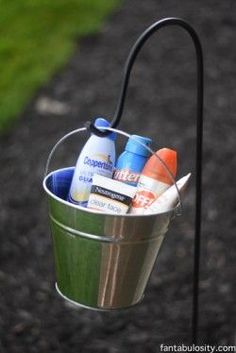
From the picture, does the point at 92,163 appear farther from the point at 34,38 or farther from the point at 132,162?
the point at 34,38

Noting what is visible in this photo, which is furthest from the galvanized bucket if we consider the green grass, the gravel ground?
the green grass

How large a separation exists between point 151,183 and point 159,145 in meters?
2.86

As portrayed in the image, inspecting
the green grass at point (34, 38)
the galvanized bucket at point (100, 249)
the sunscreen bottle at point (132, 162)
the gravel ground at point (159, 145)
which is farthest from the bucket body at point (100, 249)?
the green grass at point (34, 38)

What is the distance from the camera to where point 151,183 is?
1610mm

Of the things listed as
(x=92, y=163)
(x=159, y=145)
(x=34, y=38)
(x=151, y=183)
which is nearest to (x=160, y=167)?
(x=151, y=183)

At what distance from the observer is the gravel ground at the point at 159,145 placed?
2.99 m

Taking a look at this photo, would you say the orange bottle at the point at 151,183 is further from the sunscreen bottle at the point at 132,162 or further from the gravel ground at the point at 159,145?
the gravel ground at the point at 159,145

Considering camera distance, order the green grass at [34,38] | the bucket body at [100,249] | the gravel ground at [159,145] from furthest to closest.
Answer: the green grass at [34,38] < the gravel ground at [159,145] < the bucket body at [100,249]

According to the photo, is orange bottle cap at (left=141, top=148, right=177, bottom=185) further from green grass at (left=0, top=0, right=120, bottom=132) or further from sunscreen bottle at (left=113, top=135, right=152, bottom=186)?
green grass at (left=0, top=0, right=120, bottom=132)

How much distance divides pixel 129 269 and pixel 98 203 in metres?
0.16

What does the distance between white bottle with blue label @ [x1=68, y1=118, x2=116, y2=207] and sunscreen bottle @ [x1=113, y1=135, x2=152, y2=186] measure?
0.03 metres

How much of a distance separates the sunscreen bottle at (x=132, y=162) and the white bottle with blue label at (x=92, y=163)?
0.09 ft

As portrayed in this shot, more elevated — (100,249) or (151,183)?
(151,183)

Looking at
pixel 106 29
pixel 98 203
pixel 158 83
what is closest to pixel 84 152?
pixel 98 203
